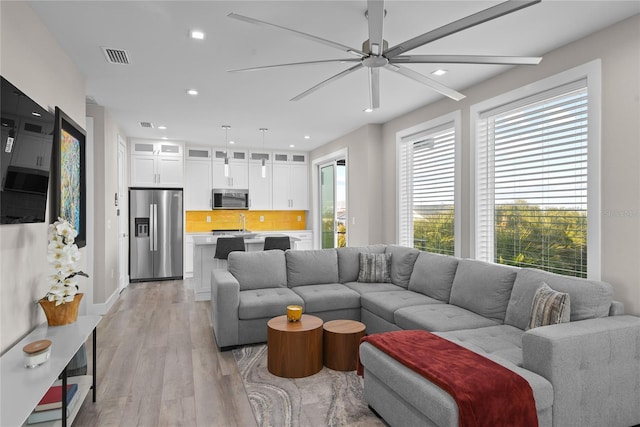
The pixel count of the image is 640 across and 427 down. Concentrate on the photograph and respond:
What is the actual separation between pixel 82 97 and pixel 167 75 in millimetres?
916

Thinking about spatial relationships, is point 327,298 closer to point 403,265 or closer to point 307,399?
point 403,265

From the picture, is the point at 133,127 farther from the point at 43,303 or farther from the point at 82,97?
the point at 43,303

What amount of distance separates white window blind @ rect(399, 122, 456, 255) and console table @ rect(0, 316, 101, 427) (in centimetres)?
390

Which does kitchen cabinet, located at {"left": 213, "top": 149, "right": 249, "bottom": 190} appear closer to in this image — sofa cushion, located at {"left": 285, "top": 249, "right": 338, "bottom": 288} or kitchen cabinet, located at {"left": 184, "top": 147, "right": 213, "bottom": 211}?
kitchen cabinet, located at {"left": 184, "top": 147, "right": 213, "bottom": 211}

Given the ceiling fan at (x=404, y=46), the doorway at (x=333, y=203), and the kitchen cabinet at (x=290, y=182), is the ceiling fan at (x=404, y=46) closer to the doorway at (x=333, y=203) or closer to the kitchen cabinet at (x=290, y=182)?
the doorway at (x=333, y=203)

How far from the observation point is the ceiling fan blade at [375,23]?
182cm

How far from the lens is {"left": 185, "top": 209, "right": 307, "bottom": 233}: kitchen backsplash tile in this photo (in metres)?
8.09

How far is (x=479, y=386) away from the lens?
1.88 metres

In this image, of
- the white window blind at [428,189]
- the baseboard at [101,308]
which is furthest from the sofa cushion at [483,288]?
the baseboard at [101,308]

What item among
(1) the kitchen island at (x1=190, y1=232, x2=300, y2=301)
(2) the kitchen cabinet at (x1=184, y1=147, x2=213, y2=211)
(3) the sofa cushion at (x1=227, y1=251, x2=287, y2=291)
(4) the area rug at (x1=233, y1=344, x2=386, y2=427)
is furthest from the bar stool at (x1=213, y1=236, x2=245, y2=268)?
(2) the kitchen cabinet at (x1=184, y1=147, x2=213, y2=211)

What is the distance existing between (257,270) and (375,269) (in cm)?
141

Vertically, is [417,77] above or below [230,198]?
above

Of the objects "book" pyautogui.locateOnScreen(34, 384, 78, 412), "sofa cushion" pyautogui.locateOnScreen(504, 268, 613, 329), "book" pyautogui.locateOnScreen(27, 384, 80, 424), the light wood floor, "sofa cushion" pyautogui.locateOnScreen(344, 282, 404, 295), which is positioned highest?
"sofa cushion" pyautogui.locateOnScreen(504, 268, 613, 329)

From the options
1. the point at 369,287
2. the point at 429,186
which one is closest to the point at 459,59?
the point at 369,287
